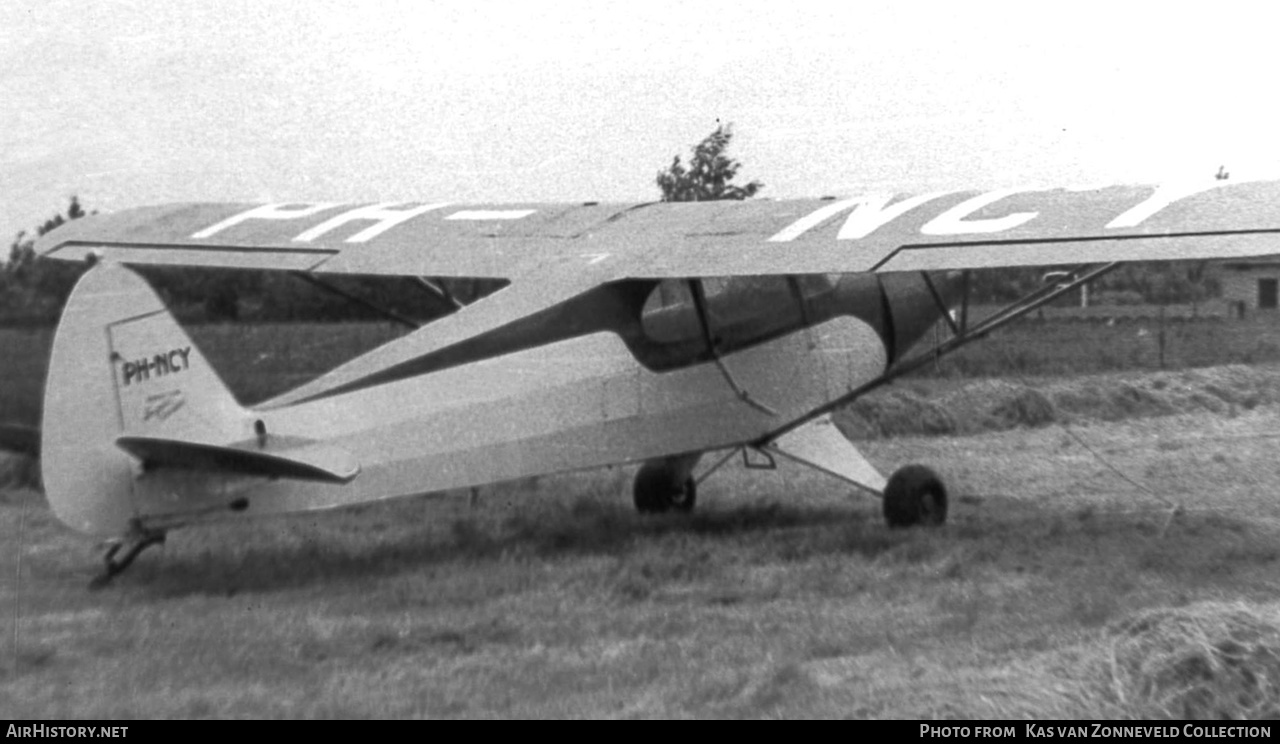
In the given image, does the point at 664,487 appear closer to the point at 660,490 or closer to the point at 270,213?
the point at 660,490

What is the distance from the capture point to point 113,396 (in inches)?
298

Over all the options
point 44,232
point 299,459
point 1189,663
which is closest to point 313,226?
point 44,232

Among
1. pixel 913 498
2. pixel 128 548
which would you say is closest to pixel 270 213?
pixel 128 548

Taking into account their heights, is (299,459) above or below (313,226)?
below

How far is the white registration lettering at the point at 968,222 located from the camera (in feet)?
29.9

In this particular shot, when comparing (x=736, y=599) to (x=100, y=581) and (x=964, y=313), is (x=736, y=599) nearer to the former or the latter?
(x=100, y=581)

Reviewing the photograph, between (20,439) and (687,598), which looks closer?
(687,598)

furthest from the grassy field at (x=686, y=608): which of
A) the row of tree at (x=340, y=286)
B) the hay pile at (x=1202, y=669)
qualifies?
the row of tree at (x=340, y=286)

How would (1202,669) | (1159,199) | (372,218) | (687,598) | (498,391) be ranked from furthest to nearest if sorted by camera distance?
(372,218) → (1159,199) → (498,391) → (687,598) → (1202,669)

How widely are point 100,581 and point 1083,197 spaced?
584 cm

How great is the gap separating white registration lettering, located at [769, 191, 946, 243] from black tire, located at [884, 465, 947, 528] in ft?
5.19

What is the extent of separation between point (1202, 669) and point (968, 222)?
4702 millimetres

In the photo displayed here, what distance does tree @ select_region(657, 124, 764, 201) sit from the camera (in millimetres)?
9680

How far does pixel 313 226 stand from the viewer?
1168 cm
